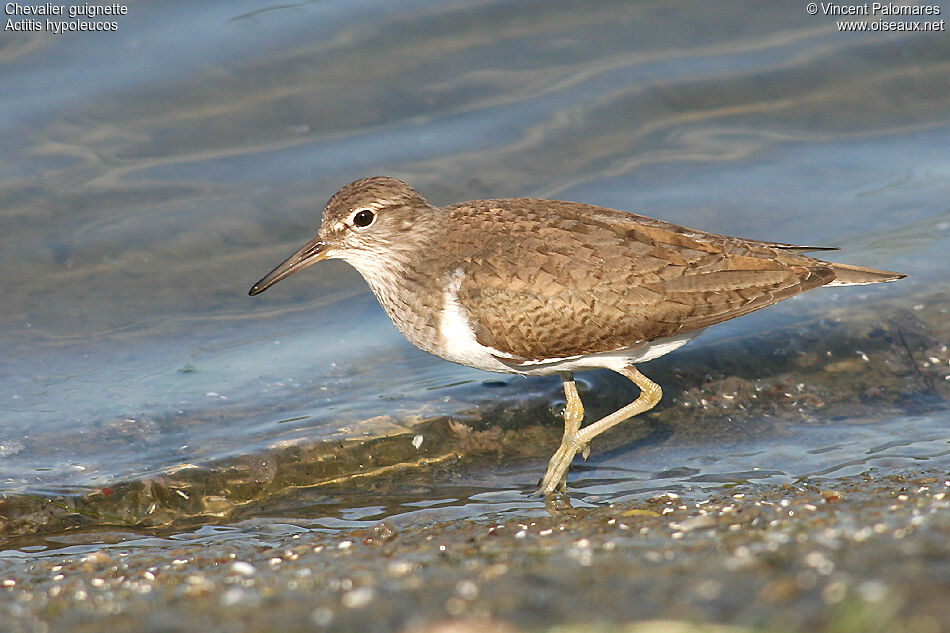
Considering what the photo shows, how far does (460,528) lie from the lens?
5621 mm

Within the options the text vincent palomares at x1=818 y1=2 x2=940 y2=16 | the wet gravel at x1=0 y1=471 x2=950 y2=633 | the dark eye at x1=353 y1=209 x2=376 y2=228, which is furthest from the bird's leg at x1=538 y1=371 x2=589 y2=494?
the text vincent palomares at x1=818 y1=2 x2=940 y2=16

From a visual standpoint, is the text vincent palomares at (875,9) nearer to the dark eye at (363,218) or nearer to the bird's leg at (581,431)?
the bird's leg at (581,431)

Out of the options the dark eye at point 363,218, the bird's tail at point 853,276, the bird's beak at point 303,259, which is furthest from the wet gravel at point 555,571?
the dark eye at point 363,218

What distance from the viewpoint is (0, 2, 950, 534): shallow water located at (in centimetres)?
670

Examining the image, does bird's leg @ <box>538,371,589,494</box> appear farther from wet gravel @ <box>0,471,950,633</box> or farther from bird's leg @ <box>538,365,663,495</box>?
wet gravel @ <box>0,471,950,633</box>

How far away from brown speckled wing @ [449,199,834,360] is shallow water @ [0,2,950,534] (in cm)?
98

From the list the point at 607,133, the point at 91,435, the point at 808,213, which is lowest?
the point at 91,435

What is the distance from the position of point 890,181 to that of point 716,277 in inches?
174

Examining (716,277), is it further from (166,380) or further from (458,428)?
(166,380)

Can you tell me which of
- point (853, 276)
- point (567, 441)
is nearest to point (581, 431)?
point (567, 441)

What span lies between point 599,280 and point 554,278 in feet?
0.88

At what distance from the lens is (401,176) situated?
9.91 m

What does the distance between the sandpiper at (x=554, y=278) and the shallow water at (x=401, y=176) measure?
880 mm

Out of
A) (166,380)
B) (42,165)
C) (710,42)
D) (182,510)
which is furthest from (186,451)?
(710,42)
